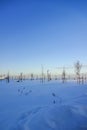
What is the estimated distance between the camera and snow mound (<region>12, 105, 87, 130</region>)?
11.0m

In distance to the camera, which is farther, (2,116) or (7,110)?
(7,110)

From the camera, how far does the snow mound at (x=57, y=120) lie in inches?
434

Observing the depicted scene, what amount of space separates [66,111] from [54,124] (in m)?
2.07

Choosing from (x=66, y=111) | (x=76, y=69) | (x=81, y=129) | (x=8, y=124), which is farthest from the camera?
(x=76, y=69)

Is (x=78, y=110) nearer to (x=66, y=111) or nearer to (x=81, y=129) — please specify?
(x=66, y=111)

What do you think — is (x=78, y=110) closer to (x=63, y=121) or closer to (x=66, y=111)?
(x=66, y=111)

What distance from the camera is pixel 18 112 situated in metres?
15.1

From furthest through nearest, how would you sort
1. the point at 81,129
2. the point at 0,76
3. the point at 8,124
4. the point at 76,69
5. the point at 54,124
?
the point at 0,76 < the point at 76,69 < the point at 8,124 < the point at 54,124 < the point at 81,129

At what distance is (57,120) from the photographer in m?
11.9

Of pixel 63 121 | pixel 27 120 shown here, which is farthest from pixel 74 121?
pixel 27 120

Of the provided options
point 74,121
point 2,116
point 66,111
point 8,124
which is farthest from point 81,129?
point 2,116

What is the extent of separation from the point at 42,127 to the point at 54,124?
2.32 feet

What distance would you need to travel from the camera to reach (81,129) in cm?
1045

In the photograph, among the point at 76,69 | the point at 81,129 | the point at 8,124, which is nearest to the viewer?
the point at 81,129
